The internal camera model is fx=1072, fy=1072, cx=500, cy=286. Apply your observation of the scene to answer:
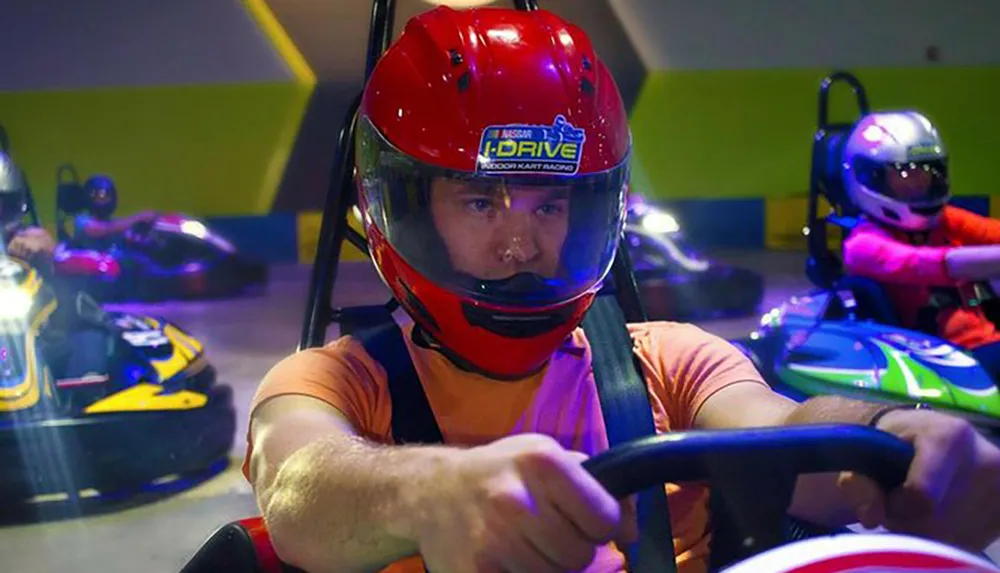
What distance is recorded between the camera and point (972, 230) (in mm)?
2820

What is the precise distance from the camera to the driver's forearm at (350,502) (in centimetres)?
66

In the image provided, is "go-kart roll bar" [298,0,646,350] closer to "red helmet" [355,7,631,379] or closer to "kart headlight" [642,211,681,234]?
"red helmet" [355,7,631,379]

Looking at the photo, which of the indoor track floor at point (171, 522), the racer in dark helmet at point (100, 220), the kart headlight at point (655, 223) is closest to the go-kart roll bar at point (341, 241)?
the indoor track floor at point (171, 522)

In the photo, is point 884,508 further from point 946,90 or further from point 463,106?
point 946,90

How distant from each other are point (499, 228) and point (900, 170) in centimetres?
200

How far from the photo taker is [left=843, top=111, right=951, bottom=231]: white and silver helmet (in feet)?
8.90

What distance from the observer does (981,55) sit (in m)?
6.34

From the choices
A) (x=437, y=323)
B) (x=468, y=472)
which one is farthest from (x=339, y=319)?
(x=468, y=472)

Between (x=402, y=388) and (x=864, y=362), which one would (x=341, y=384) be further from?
(x=864, y=362)

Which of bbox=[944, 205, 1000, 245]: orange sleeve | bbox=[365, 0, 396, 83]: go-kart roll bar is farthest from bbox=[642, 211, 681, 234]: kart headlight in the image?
bbox=[365, 0, 396, 83]: go-kart roll bar

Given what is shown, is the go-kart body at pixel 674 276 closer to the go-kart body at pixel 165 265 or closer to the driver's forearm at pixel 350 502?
the go-kart body at pixel 165 265

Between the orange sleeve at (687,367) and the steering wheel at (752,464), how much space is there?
395 millimetres

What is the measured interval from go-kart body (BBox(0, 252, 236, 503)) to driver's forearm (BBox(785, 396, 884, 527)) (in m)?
1.73

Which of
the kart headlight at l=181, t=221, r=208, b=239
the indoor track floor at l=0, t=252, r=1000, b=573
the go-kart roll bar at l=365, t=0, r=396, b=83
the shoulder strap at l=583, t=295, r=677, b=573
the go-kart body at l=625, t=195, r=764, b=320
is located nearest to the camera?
the shoulder strap at l=583, t=295, r=677, b=573
